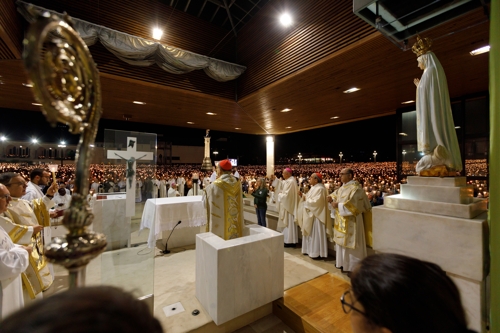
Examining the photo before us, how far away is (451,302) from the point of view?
2.54ft

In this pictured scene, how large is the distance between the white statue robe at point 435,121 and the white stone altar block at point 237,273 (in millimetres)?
2196

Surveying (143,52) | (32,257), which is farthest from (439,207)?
(143,52)

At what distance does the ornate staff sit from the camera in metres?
0.63

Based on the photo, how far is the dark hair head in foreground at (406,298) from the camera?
2.51ft

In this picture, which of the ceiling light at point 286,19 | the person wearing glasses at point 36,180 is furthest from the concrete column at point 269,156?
the person wearing glasses at point 36,180

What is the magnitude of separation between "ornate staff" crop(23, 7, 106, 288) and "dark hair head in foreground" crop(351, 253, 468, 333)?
38.9 inches

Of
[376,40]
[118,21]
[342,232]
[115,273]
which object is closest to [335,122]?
[376,40]

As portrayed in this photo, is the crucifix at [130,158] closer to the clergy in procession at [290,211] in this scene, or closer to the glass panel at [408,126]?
the clergy in procession at [290,211]

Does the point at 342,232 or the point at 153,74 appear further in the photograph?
the point at 153,74

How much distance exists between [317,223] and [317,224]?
0.08ft

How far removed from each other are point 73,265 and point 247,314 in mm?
3097

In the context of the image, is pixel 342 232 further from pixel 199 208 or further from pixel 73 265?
pixel 73 265

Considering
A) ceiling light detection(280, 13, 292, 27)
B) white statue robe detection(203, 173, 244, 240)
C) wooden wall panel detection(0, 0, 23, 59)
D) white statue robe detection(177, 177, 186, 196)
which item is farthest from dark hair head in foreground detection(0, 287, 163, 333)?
white statue robe detection(177, 177, 186, 196)

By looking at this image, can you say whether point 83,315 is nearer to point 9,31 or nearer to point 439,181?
point 439,181
